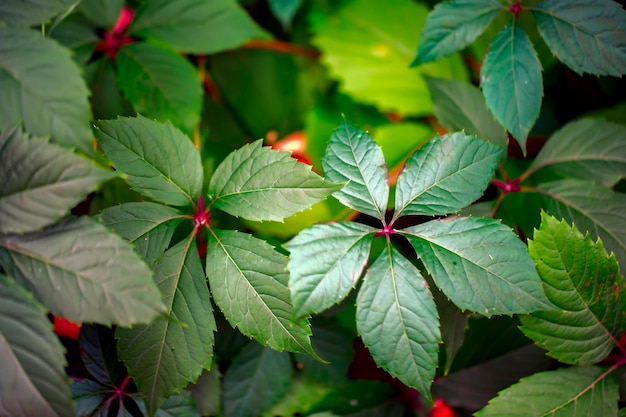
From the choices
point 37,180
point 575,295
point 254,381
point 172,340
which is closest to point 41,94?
point 37,180

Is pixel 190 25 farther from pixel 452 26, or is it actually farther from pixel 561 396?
pixel 561 396

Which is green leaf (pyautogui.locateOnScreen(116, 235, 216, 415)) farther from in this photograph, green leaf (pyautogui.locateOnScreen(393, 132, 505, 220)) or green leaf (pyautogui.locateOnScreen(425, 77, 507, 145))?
green leaf (pyautogui.locateOnScreen(425, 77, 507, 145))

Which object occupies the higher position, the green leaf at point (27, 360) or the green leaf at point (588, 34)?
the green leaf at point (588, 34)

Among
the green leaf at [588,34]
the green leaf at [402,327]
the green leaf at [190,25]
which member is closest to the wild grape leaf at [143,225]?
the green leaf at [402,327]

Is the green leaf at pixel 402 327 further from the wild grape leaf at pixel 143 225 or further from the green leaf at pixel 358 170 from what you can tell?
the wild grape leaf at pixel 143 225

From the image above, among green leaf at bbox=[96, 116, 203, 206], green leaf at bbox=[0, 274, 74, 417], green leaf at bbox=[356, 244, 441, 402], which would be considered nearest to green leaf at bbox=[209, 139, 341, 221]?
green leaf at bbox=[96, 116, 203, 206]

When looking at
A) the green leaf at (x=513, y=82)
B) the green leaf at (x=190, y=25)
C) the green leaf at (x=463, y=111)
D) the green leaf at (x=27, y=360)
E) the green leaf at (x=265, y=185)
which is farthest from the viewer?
the green leaf at (x=190, y=25)
